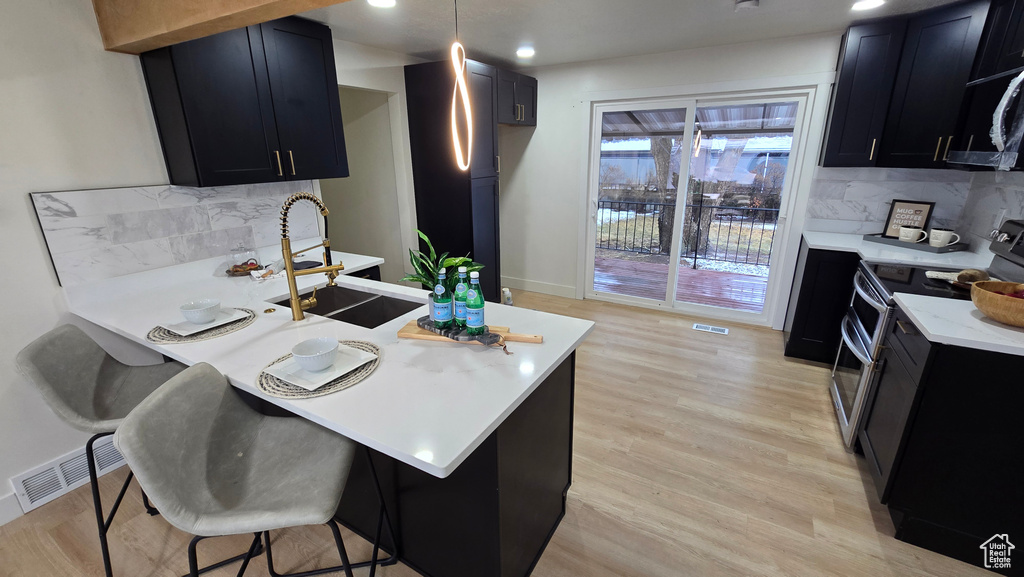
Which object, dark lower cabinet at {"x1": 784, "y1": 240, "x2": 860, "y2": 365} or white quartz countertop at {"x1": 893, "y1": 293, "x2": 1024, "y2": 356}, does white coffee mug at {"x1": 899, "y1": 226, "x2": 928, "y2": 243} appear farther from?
white quartz countertop at {"x1": 893, "y1": 293, "x2": 1024, "y2": 356}

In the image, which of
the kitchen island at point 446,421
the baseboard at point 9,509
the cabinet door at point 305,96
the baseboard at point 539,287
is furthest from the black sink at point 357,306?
the baseboard at point 539,287

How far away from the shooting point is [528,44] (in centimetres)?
→ 332

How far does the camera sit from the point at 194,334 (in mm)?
1638

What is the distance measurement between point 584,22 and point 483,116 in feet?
3.87

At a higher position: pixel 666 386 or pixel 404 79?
pixel 404 79

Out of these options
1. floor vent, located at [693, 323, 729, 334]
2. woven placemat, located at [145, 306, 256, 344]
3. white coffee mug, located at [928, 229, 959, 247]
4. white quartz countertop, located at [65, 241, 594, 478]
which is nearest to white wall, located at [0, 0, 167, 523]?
white quartz countertop, located at [65, 241, 594, 478]

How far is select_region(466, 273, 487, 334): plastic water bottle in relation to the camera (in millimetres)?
1530

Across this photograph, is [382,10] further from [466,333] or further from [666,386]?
[666,386]

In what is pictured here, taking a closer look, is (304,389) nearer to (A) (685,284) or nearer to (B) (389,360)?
(B) (389,360)

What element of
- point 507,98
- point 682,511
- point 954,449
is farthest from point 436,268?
point 507,98

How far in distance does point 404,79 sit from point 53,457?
Answer: 11.1 feet

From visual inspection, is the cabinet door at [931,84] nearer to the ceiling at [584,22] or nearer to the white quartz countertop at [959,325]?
the ceiling at [584,22]

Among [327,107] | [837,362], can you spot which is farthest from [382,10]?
[837,362]

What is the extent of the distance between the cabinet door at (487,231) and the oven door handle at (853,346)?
8.52 feet
